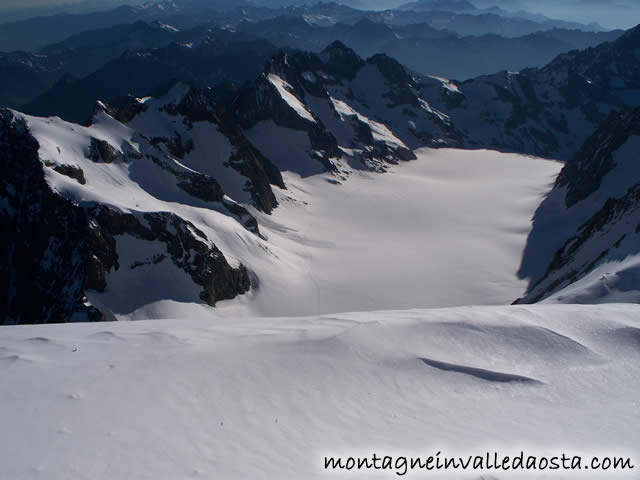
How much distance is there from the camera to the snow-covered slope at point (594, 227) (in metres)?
22.1

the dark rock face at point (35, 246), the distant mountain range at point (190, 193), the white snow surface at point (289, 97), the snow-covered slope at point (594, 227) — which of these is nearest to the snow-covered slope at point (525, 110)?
the distant mountain range at point (190, 193)

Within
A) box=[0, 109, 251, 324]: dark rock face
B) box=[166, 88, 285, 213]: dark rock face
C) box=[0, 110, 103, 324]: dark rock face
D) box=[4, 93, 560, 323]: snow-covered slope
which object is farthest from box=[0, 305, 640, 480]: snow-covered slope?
box=[166, 88, 285, 213]: dark rock face

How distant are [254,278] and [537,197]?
73.0 metres

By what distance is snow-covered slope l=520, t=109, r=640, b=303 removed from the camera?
72.5 ft

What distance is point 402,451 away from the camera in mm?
7566

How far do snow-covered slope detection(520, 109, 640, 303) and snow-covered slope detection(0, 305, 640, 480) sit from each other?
10.3 metres

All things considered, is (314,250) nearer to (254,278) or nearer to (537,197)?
(254,278)

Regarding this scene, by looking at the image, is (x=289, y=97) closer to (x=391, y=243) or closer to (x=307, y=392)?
(x=391, y=243)

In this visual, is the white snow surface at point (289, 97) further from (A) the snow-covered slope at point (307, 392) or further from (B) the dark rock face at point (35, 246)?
(A) the snow-covered slope at point (307, 392)

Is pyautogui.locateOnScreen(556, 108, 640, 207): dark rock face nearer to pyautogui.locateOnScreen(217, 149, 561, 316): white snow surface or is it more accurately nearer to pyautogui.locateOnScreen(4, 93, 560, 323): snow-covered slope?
pyautogui.locateOnScreen(217, 149, 561, 316): white snow surface

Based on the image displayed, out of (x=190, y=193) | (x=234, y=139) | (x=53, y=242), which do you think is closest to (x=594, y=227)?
(x=190, y=193)

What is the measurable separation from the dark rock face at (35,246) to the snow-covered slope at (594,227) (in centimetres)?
3035

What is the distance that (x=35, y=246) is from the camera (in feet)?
113

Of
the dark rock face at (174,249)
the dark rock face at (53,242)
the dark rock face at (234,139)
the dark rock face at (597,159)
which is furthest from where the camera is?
the dark rock face at (597,159)
